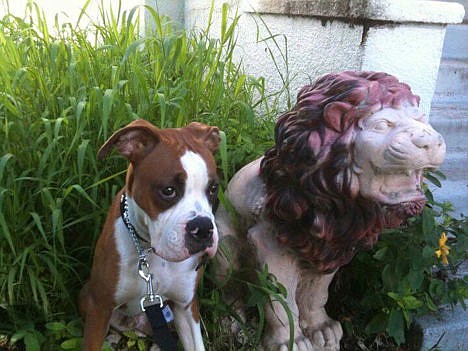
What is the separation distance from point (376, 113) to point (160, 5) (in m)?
3.09

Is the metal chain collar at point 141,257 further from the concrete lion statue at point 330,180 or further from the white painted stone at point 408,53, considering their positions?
the white painted stone at point 408,53

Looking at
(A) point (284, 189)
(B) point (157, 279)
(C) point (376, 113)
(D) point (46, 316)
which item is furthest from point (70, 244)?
(C) point (376, 113)

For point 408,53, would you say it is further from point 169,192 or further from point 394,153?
point 169,192

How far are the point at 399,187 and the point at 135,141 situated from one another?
0.87 meters

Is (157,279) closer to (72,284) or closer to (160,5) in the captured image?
(72,284)

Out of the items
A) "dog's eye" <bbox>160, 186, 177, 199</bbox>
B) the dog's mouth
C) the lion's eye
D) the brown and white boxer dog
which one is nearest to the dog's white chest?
the brown and white boxer dog

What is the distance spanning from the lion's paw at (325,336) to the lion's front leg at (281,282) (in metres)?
0.06

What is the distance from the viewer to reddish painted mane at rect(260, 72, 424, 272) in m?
1.82

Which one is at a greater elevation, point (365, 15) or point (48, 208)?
point (365, 15)

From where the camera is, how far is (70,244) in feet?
7.97

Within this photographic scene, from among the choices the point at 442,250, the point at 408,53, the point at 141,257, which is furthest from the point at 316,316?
the point at 408,53

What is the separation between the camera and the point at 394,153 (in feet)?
5.73

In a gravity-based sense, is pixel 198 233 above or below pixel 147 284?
above

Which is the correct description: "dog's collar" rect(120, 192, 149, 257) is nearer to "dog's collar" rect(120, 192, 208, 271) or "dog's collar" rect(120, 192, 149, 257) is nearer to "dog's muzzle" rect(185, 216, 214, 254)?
"dog's collar" rect(120, 192, 208, 271)
